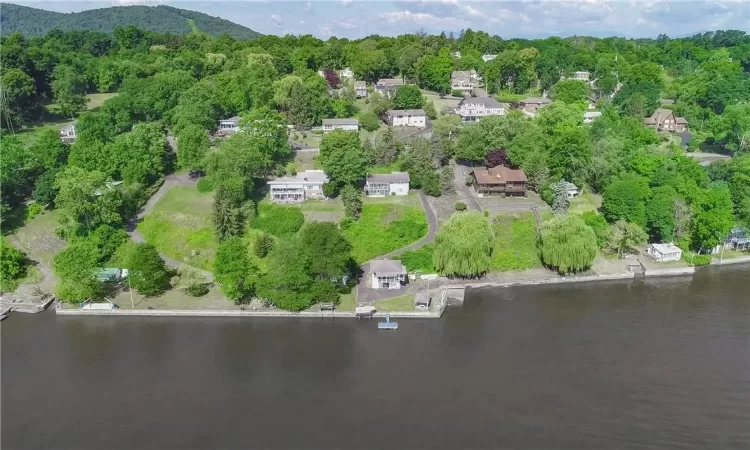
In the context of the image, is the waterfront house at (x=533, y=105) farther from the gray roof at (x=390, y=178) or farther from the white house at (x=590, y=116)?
the gray roof at (x=390, y=178)

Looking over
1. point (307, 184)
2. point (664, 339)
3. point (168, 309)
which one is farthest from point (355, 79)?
point (664, 339)

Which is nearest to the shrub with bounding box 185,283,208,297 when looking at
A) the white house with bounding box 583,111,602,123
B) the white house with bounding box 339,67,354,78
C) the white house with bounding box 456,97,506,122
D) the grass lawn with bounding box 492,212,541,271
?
the grass lawn with bounding box 492,212,541,271

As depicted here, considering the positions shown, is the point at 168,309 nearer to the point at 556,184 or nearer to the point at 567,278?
the point at 567,278

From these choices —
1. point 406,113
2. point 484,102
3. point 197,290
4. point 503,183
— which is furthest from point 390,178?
point 484,102

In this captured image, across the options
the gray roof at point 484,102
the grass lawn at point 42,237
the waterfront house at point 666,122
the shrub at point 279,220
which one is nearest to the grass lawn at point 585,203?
the gray roof at point 484,102

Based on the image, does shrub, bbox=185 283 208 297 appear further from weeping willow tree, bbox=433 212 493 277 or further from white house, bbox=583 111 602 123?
white house, bbox=583 111 602 123

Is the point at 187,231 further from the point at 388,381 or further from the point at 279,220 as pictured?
the point at 388,381
